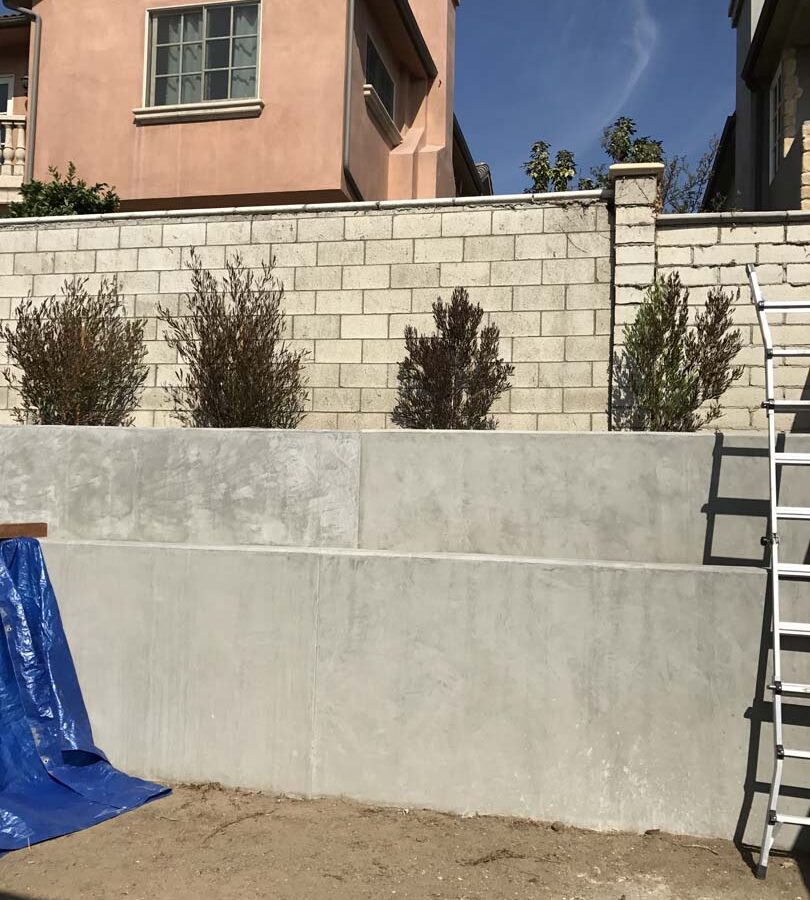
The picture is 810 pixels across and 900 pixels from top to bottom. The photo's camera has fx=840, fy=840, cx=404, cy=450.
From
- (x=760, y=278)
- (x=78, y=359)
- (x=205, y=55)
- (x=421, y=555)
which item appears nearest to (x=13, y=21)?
(x=205, y=55)

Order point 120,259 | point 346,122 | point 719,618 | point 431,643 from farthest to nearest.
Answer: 1. point 346,122
2. point 120,259
3. point 431,643
4. point 719,618

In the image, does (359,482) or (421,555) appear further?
(359,482)

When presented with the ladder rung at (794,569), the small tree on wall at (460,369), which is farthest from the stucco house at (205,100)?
the ladder rung at (794,569)

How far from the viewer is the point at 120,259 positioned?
800cm

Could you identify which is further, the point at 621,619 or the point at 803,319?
the point at 803,319

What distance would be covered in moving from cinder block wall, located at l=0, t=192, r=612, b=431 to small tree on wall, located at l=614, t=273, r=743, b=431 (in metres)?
0.36

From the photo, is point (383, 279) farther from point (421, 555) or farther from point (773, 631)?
point (773, 631)

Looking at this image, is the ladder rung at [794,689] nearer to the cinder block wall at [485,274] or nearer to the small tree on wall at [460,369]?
the cinder block wall at [485,274]

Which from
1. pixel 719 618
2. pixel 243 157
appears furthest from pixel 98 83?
pixel 719 618

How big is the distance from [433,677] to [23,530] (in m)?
2.80

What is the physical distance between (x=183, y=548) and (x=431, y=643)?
1.66 m

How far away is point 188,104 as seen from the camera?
11016mm

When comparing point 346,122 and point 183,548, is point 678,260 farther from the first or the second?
point 346,122

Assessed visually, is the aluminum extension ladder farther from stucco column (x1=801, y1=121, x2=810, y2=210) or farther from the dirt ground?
stucco column (x1=801, y1=121, x2=810, y2=210)
